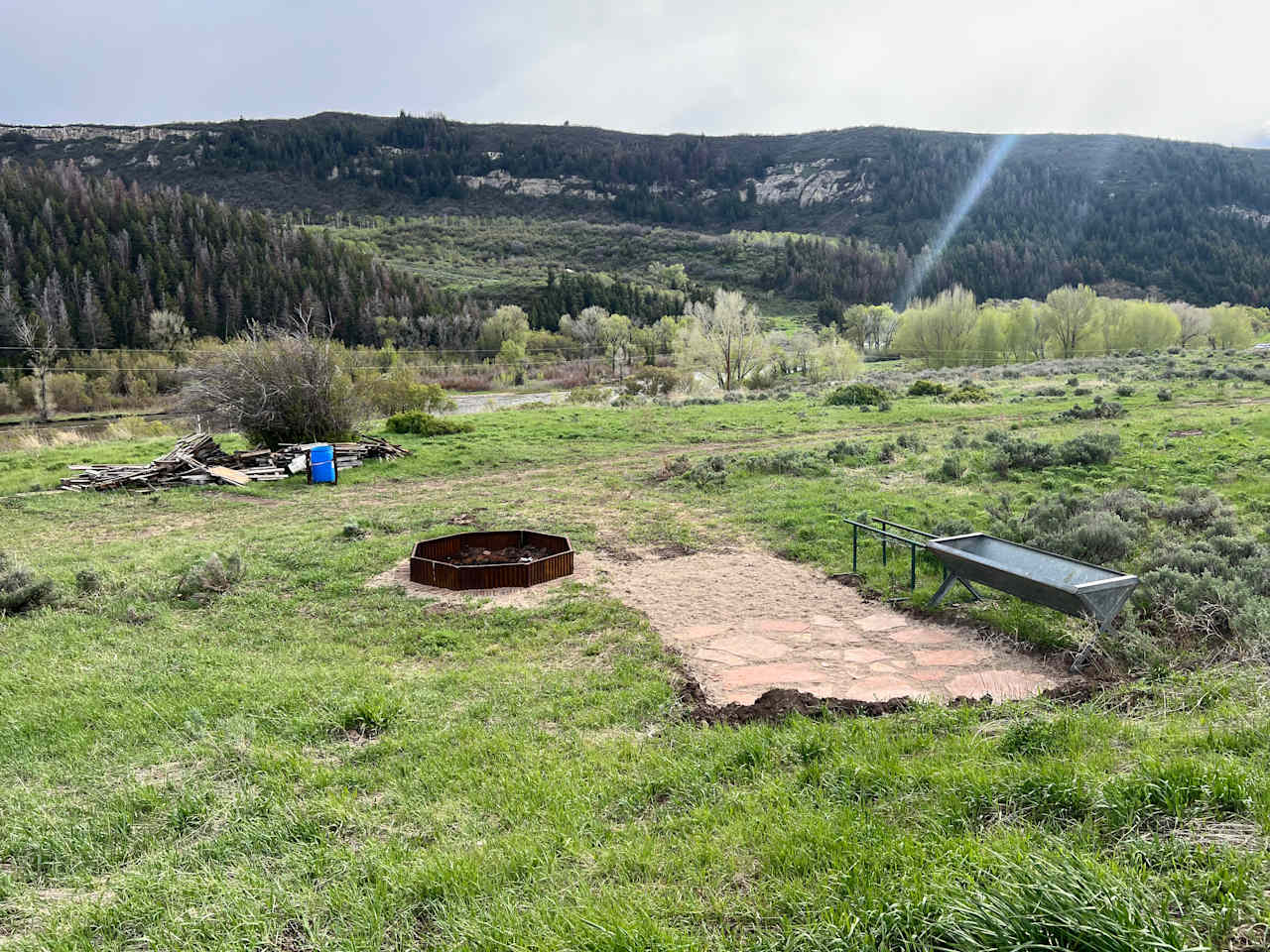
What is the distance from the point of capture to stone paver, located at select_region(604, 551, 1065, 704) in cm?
496

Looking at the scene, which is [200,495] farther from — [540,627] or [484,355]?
[484,355]

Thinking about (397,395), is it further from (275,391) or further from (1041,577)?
(1041,577)

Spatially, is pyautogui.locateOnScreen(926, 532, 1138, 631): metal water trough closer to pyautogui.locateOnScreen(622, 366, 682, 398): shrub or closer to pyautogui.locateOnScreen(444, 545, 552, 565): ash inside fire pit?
pyautogui.locateOnScreen(444, 545, 552, 565): ash inside fire pit

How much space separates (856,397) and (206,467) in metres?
23.6

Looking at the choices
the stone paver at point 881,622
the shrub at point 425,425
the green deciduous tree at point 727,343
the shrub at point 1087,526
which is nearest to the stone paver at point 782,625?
the stone paver at point 881,622

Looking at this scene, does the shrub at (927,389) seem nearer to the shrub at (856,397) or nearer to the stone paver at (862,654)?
the shrub at (856,397)

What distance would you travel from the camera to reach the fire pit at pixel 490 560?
26.1 feet

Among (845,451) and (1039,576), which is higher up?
(1039,576)

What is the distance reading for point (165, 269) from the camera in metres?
82.6

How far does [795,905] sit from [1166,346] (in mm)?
75350

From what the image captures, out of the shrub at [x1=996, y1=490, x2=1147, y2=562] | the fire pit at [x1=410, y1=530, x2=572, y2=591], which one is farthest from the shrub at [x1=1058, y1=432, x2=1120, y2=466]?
the fire pit at [x1=410, y1=530, x2=572, y2=591]

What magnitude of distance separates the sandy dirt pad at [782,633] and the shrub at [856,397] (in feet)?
71.4

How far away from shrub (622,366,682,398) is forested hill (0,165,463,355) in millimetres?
49425

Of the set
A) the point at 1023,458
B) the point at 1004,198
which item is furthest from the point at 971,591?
the point at 1004,198
